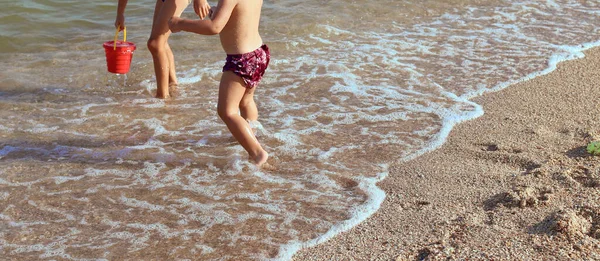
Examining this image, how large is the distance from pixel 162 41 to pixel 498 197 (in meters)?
3.23

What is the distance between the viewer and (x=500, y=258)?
10.7ft

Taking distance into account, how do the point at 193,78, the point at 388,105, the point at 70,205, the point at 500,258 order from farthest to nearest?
the point at 193,78
the point at 388,105
the point at 70,205
the point at 500,258

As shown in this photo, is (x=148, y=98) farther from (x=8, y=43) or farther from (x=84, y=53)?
(x=8, y=43)

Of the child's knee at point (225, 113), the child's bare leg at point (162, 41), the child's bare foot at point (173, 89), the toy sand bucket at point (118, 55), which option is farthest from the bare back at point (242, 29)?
the child's bare foot at point (173, 89)

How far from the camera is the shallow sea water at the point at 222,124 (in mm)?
3855

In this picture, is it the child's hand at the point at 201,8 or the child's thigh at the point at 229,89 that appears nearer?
the child's hand at the point at 201,8

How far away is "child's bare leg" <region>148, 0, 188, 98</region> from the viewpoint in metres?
5.66

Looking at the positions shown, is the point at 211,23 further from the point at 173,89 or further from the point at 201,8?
the point at 173,89

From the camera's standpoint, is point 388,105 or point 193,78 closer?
point 388,105

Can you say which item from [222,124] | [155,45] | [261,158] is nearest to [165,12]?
[155,45]

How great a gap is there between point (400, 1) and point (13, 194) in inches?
291

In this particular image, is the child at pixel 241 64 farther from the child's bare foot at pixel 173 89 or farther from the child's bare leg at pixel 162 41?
the child's bare foot at pixel 173 89

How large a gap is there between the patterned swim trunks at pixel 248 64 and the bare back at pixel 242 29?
0.03 metres

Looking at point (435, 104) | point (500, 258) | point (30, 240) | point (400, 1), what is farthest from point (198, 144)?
point (400, 1)
